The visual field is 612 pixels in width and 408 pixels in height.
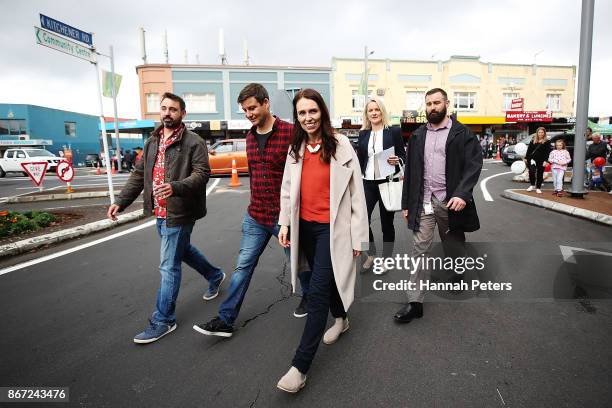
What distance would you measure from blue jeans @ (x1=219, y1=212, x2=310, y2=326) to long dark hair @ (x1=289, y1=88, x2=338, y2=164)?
0.76 m

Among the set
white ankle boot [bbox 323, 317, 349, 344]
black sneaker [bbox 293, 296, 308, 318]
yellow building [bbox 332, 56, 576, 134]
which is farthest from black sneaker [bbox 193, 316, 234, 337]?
yellow building [bbox 332, 56, 576, 134]

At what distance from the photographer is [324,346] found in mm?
2705

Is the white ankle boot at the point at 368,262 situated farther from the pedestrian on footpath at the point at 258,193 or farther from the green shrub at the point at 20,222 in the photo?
the green shrub at the point at 20,222

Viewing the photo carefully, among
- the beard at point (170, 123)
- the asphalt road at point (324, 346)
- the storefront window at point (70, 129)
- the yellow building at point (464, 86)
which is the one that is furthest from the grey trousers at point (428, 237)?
the storefront window at point (70, 129)

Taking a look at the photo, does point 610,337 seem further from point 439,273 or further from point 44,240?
point 44,240

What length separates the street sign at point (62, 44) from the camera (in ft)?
20.1

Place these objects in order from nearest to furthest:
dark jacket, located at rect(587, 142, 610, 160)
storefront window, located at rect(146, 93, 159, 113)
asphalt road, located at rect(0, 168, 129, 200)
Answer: dark jacket, located at rect(587, 142, 610, 160)
asphalt road, located at rect(0, 168, 129, 200)
storefront window, located at rect(146, 93, 159, 113)

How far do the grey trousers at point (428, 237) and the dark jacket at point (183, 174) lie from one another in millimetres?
1930

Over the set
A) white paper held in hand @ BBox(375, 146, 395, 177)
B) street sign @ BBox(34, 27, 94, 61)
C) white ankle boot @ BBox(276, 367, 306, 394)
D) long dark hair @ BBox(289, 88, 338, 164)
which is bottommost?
white ankle boot @ BBox(276, 367, 306, 394)

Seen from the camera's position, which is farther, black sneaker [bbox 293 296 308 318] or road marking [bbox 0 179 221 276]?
road marking [bbox 0 179 221 276]

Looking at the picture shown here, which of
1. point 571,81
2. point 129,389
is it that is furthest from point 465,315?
point 571,81

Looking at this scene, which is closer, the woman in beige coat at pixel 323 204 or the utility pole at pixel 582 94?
the woman in beige coat at pixel 323 204

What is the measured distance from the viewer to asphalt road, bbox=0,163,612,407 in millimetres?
2150

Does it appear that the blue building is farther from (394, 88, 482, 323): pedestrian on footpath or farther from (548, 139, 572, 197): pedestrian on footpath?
(394, 88, 482, 323): pedestrian on footpath
